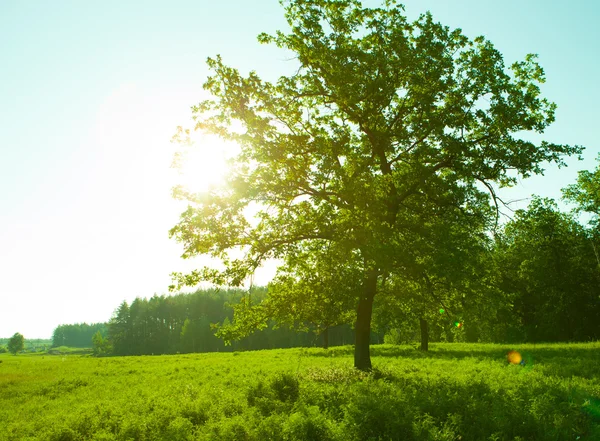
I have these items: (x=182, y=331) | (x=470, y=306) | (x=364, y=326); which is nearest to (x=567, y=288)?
(x=470, y=306)

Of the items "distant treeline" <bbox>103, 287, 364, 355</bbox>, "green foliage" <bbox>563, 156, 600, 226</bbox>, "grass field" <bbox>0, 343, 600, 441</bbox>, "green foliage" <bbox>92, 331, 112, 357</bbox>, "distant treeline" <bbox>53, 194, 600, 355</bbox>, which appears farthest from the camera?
"green foliage" <bbox>92, 331, 112, 357</bbox>

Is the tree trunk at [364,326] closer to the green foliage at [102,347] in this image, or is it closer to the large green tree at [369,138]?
the large green tree at [369,138]

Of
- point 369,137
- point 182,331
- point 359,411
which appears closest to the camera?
point 359,411

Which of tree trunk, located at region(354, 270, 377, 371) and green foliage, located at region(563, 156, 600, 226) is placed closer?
tree trunk, located at region(354, 270, 377, 371)

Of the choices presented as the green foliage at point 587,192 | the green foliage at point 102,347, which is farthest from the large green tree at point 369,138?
the green foliage at point 102,347

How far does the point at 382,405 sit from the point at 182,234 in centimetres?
1088

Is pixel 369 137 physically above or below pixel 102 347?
above

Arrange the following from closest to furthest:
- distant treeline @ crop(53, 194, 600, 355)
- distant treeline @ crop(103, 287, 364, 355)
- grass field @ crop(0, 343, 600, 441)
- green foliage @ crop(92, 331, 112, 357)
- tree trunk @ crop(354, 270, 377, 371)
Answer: grass field @ crop(0, 343, 600, 441), distant treeline @ crop(53, 194, 600, 355), tree trunk @ crop(354, 270, 377, 371), distant treeline @ crop(103, 287, 364, 355), green foliage @ crop(92, 331, 112, 357)

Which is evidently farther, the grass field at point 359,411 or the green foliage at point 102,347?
the green foliage at point 102,347

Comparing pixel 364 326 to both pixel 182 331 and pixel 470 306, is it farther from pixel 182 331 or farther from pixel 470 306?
pixel 182 331

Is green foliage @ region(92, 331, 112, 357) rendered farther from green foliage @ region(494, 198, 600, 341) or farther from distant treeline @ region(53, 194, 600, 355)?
green foliage @ region(494, 198, 600, 341)

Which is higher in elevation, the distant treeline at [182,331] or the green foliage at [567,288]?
the green foliage at [567,288]

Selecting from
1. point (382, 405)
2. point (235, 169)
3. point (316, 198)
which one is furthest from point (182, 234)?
point (382, 405)

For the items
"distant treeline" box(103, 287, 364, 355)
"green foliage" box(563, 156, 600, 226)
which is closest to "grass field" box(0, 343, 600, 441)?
"green foliage" box(563, 156, 600, 226)
